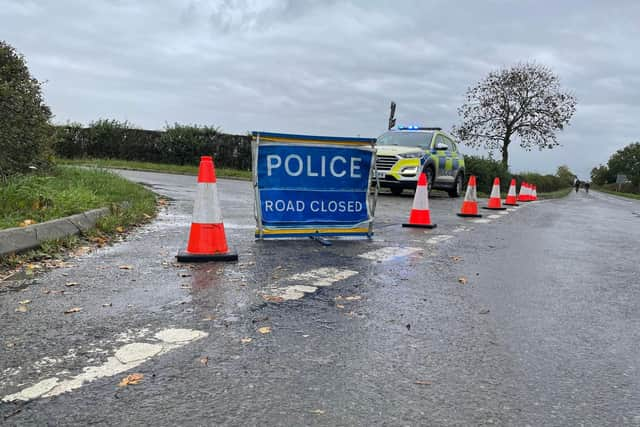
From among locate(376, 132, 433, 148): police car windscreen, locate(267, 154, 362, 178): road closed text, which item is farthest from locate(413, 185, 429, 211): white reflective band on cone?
locate(376, 132, 433, 148): police car windscreen

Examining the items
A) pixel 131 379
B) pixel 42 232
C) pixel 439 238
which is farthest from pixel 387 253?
pixel 131 379

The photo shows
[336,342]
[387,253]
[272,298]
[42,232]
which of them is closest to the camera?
[336,342]

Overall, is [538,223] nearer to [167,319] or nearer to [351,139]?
[351,139]

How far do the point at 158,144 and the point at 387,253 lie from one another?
75.3 ft

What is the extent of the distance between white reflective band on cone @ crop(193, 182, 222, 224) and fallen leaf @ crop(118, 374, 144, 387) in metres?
2.86

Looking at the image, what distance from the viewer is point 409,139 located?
52.3 feet

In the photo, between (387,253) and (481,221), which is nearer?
(387,253)

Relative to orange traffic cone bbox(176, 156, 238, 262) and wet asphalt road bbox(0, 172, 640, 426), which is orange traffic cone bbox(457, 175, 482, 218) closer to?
wet asphalt road bbox(0, 172, 640, 426)

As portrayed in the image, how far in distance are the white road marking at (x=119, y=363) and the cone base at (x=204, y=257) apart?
199 centimetres

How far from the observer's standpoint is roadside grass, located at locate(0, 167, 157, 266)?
5.44m

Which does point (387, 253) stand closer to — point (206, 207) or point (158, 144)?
point (206, 207)

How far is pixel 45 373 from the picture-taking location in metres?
2.45

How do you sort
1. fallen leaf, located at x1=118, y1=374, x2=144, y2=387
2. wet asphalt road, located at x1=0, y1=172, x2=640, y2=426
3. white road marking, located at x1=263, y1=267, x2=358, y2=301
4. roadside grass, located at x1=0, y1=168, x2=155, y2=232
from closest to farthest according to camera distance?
wet asphalt road, located at x1=0, y1=172, x2=640, y2=426 → fallen leaf, located at x1=118, y1=374, x2=144, y2=387 → white road marking, located at x1=263, y1=267, x2=358, y2=301 → roadside grass, located at x1=0, y1=168, x2=155, y2=232

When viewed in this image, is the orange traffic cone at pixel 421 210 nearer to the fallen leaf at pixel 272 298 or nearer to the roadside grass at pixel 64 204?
the roadside grass at pixel 64 204
